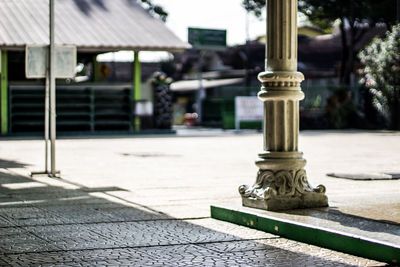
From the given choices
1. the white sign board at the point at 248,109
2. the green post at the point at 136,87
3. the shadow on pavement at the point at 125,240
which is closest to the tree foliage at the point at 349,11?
the white sign board at the point at 248,109

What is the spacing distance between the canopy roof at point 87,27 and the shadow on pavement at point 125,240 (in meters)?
17.2

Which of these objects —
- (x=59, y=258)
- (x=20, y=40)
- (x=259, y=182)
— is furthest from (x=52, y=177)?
(x=20, y=40)

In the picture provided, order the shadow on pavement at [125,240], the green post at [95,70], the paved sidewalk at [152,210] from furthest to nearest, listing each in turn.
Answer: the green post at [95,70]
the paved sidewalk at [152,210]
the shadow on pavement at [125,240]

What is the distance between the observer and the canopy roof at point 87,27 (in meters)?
25.0

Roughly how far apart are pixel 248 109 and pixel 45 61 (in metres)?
17.6

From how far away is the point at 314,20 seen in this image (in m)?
33.2

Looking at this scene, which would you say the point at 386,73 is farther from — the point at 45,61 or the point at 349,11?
the point at 45,61

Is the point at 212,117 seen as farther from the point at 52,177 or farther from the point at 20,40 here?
the point at 52,177

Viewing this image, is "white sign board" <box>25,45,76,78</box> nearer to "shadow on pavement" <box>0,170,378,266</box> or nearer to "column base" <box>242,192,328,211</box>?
"shadow on pavement" <box>0,170,378,266</box>

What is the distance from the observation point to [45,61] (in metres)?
11.3

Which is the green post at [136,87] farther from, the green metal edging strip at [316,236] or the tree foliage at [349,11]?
the green metal edging strip at [316,236]

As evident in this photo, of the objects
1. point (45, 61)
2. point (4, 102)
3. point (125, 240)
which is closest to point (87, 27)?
point (4, 102)

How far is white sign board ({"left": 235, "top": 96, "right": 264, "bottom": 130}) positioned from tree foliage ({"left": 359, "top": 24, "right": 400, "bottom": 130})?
4.52 meters

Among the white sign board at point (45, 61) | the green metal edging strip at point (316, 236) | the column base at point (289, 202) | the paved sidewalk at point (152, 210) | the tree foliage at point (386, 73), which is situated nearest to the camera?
the green metal edging strip at point (316, 236)
